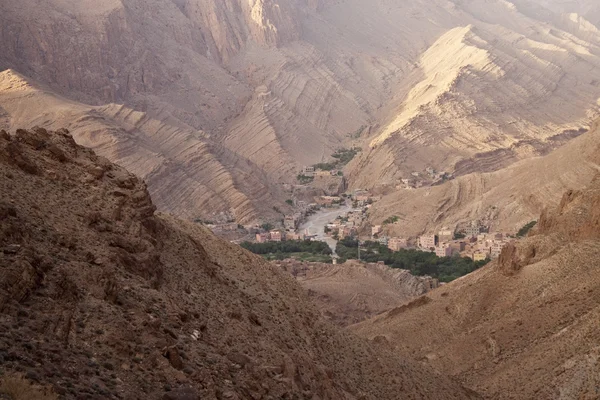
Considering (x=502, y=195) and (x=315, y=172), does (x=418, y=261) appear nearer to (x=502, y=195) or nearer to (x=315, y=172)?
(x=502, y=195)

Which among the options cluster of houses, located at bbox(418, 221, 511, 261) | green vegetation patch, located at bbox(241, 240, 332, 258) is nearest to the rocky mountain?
→ green vegetation patch, located at bbox(241, 240, 332, 258)

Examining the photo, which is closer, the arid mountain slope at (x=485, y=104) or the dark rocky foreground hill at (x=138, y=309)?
the dark rocky foreground hill at (x=138, y=309)

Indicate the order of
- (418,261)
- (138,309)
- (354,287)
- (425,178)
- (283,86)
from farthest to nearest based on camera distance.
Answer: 1. (283,86)
2. (425,178)
3. (418,261)
4. (354,287)
5. (138,309)

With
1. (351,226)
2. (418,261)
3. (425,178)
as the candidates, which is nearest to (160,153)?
(351,226)

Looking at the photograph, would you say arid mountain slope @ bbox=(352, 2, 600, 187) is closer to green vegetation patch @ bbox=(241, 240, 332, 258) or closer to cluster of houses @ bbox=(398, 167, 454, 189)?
cluster of houses @ bbox=(398, 167, 454, 189)

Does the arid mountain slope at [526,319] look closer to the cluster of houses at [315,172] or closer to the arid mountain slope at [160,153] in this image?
the arid mountain slope at [160,153]

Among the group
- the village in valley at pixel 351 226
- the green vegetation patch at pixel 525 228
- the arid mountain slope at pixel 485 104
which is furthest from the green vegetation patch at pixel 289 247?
the arid mountain slope at pixel 485 104
